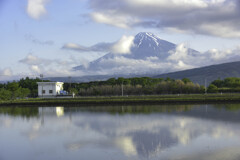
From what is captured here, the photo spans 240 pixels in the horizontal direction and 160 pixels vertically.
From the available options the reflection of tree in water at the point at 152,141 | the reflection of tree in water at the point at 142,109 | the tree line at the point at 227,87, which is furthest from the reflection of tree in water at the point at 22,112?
the tree line at the point at 227,87

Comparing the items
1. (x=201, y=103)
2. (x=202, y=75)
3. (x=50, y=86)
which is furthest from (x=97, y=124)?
(x=202, y=75)

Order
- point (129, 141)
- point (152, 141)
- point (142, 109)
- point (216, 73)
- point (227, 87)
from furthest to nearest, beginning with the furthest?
point (216, 73), point (227, 87), point (142, 109), point (129, 141), point (152, 141)

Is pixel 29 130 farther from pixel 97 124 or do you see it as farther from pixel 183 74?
pixel 183 74

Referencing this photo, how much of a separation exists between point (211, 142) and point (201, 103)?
69.5 feet

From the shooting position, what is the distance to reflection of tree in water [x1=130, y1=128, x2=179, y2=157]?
11101 mm

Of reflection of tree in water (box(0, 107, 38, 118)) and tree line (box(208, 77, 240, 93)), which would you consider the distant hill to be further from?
reflection of tree in water (box(0, 107, 38, 118))

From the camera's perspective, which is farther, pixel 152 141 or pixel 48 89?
pixel 48 89

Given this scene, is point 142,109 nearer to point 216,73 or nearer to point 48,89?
point 48,89

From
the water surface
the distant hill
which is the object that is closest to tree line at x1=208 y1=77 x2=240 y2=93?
the water surface

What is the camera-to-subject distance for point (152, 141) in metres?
12.6

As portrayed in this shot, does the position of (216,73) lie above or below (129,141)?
above

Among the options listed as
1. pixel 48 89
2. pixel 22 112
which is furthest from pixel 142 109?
pixel 48 89

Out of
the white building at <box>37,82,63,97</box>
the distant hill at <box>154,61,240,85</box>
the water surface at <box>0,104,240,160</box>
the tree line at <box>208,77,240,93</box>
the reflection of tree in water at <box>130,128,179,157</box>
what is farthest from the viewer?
the distant hill at <box>154,61,240,85</box>

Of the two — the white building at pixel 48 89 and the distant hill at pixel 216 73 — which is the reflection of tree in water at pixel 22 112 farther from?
the distant hill at pixel 216 73
